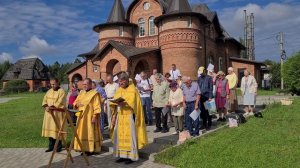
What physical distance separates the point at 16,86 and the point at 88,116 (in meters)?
54.9

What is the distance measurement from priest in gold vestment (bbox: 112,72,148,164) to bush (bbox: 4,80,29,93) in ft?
174

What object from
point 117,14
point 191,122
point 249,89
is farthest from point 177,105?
point 117,14

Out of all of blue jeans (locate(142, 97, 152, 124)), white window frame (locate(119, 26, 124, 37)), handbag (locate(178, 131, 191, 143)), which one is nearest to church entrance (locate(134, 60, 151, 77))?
white window frame (locate(119, 26, 124, 37))

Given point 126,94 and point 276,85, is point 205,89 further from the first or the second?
point 276,85

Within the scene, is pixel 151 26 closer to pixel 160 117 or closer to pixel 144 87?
pixel 144 87

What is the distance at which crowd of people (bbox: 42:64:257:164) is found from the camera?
24.5 feet

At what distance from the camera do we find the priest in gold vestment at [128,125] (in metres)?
7.37

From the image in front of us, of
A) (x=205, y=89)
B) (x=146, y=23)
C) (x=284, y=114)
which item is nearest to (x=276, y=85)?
(x=146, y=23)

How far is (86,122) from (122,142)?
3.92 feet

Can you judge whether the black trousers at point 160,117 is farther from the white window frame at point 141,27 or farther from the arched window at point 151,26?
the white window frame at point 141,27

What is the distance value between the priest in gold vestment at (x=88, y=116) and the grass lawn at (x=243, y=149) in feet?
5.63

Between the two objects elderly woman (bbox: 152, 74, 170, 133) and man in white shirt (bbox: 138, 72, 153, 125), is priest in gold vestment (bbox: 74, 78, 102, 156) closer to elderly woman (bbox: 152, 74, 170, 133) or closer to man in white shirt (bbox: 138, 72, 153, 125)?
elderly woman (bbox: 152, 74, 170, 133)

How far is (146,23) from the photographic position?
109ft

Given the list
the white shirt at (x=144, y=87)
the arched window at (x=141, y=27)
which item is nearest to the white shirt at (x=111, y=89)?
the white shirt at (x=144, y=87)
